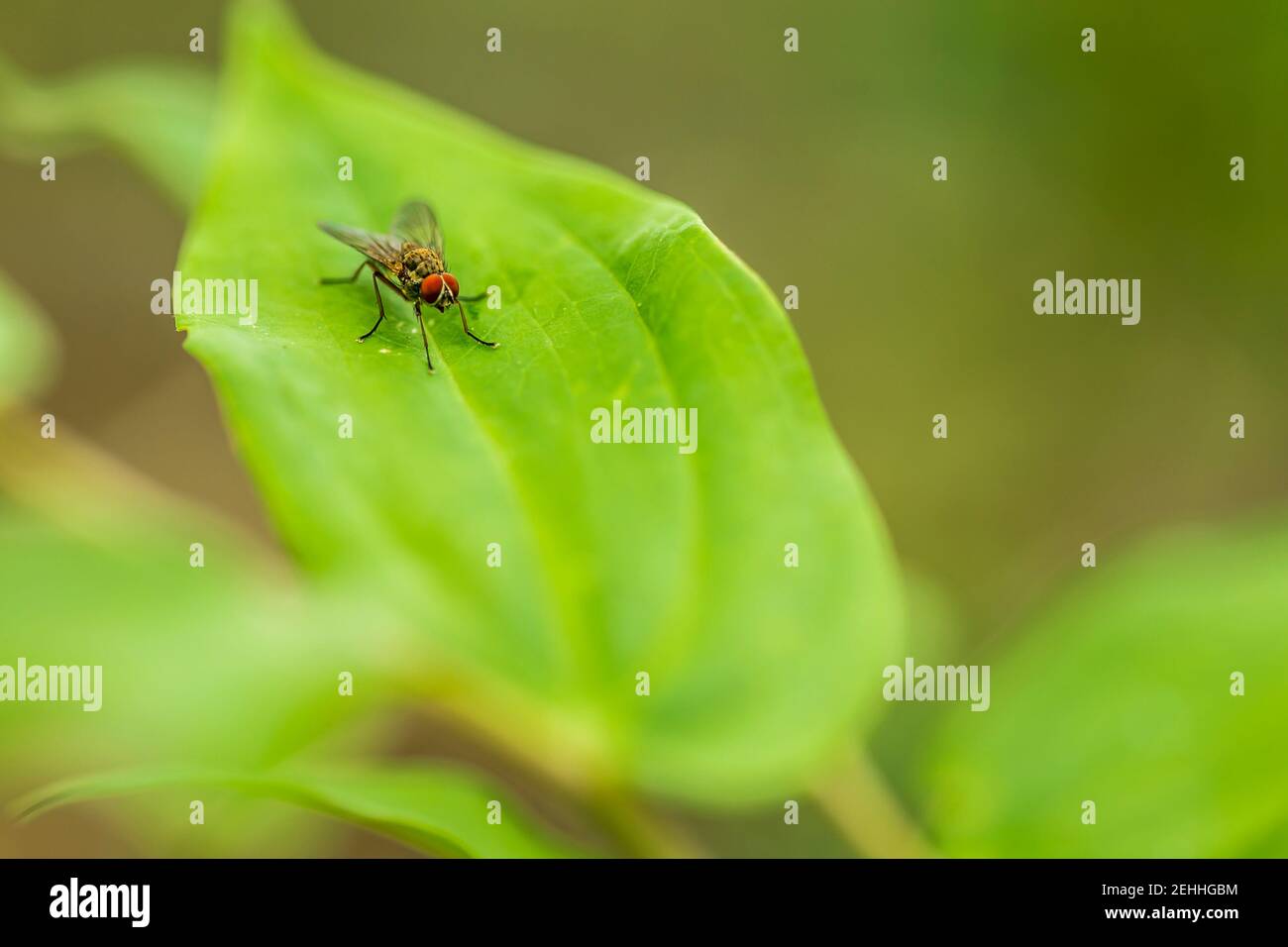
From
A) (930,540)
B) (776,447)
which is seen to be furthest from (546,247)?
(930,540)

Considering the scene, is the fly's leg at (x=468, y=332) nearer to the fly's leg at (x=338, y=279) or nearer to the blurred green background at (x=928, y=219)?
the fly's leg at (x=338, y=279)

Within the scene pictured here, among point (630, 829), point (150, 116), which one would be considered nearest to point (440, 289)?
point (630, 829)

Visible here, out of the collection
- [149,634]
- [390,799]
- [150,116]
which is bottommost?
[390,799]

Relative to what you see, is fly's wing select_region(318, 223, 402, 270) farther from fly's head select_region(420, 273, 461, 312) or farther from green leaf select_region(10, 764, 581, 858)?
green leaf select_region(10, 764, 581, 858)

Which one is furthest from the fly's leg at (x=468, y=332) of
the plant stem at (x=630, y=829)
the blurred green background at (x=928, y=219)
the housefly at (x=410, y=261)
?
the blurred green background at (x=928, y=219)

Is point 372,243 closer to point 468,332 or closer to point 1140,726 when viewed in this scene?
point 468,332

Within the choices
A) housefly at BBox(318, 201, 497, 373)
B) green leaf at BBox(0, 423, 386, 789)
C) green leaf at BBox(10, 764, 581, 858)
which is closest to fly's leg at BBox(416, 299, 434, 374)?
housefly at BBox(318, 201, 497, 373)
